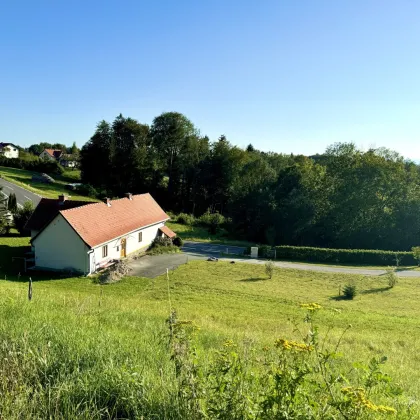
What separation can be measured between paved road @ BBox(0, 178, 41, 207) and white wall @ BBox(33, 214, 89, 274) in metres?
20.7

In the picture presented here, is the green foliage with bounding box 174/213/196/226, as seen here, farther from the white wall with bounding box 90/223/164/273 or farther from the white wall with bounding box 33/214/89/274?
the white wall with bounding box 33/214/89/274

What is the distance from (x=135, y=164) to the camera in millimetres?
62844

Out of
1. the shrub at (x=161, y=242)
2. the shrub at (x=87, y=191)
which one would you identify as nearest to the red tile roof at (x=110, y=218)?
the shrub at (x=161, y=242)

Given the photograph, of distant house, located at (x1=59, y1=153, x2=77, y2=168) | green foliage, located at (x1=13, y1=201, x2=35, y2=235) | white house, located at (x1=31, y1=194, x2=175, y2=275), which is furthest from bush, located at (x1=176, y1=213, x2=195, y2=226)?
distant house, located at (x1=59, y1=153, x2=77, y2=168)

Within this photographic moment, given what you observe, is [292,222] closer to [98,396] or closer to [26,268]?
[26,268]

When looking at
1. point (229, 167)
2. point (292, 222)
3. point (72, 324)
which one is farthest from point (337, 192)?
point (72, 324)

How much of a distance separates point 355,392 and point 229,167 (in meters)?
57.4

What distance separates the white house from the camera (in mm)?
25859

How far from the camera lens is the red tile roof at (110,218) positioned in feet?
87.1

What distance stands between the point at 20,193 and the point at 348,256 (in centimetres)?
4248

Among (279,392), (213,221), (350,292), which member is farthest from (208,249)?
(279,392)

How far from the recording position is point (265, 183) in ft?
172

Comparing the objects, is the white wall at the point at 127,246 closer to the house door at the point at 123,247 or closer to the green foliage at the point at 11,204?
the house door at the point at 123,247

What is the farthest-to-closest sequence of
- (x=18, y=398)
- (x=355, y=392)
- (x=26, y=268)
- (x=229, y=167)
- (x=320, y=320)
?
(x=229, y=167) → (x=26, y=268) → (x=320, y=320) → (x=18, y=398) → (x=355, y=392)
